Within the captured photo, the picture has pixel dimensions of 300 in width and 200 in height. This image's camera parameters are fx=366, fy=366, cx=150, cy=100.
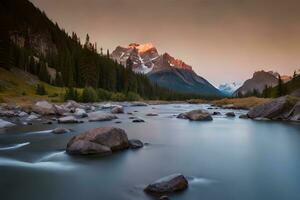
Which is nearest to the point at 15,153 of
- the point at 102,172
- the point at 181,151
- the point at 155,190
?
the point at 102,172

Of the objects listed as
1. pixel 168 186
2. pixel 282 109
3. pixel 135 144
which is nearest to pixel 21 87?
pixel 282 109

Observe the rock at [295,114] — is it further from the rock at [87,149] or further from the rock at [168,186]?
the rock at [168,186]

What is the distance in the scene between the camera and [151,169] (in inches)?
682

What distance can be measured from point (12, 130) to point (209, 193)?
2275 centimetres

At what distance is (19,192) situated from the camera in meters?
13.2

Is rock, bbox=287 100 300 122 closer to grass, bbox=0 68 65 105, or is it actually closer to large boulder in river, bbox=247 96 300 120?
large boulder in river, bbox=247 96 300 120

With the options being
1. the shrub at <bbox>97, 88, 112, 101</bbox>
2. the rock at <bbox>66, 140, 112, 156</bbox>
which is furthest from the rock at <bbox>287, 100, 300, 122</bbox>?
the shrub at <bbox>97, 88, 112, 101</bbox>

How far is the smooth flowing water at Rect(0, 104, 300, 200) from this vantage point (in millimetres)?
13344

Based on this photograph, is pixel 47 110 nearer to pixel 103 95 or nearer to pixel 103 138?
pixel 103 138

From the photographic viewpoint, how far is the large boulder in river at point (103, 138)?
2048cm

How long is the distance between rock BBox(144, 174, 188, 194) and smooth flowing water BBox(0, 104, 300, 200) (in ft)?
1.15

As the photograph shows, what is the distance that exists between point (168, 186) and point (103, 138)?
27.3 feet

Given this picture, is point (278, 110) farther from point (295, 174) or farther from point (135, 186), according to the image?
point (135, 186)

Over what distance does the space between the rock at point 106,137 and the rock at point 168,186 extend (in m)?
7.71
